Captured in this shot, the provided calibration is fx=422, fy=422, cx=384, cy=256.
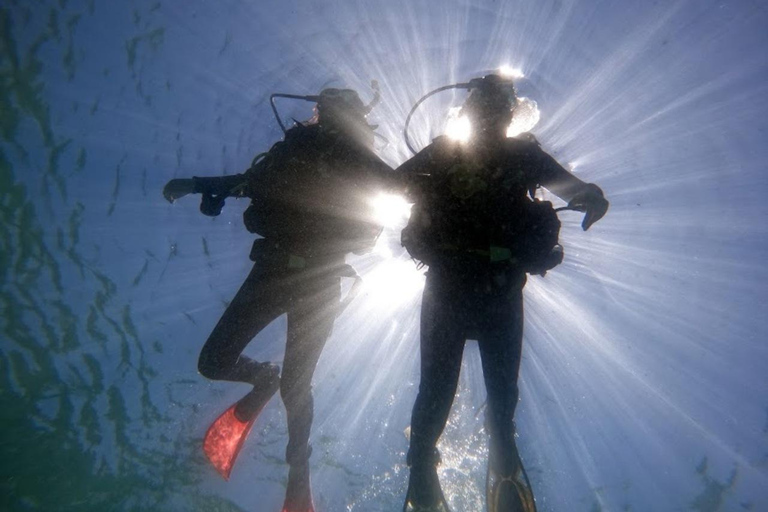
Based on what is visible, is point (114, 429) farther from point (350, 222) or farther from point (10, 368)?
point (350, 222)

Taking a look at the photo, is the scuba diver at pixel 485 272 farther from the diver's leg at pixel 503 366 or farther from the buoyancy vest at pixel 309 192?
the buoyancy vest at pixel 309 192

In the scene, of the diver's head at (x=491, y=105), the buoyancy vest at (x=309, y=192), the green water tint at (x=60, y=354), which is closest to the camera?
the diver's head at (x=491, y=105)

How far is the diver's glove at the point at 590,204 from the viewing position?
12.0 feet

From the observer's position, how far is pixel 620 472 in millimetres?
21469

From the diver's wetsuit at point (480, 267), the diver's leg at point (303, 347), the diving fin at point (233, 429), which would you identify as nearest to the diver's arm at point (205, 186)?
the diver's leg at point (303, 347)

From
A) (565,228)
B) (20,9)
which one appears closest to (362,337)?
(565,228)

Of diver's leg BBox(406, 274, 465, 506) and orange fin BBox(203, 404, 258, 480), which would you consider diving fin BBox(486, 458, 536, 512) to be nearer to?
diver's leg BBox(406, 274, 465, 506)

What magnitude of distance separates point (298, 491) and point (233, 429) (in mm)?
1210

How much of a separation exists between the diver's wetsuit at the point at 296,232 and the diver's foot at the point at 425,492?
1.85m

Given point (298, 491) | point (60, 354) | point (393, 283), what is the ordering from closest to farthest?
point (298, 491), point (393, 283), point (60, 354)

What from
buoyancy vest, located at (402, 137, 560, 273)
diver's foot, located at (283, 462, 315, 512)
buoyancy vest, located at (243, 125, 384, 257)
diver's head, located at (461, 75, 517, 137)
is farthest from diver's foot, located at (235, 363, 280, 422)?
diver's head, located at (461, 75, 517, 137)

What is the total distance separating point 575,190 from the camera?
3883 millimetres

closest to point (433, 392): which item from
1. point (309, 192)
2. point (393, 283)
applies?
point (309, 192)

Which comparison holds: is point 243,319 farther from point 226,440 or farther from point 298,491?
point 298,491
